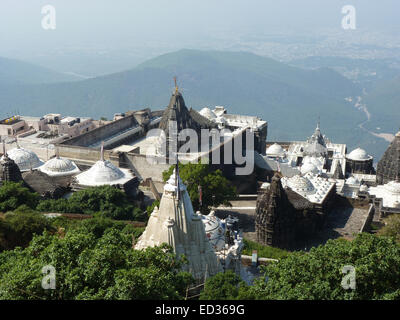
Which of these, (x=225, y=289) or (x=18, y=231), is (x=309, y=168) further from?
(x=225, y=289)

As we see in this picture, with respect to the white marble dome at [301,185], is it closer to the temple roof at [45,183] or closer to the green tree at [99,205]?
the green tree at [99,205]

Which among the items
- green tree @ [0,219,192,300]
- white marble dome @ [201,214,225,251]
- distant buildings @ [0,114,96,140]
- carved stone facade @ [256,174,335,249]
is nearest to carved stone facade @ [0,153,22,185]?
distant buildings @ [0,114,96,140]

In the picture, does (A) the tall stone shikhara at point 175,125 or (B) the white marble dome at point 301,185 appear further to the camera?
(A) the tall stone shikhara at point 175,125

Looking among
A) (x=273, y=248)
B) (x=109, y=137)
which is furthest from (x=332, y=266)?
(x=109, y=137)

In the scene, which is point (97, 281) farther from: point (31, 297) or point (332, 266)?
point (332, 266)

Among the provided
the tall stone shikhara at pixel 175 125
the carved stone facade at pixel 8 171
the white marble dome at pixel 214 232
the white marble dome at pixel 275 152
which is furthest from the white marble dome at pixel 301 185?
the carved stone facade at pixel 8 171

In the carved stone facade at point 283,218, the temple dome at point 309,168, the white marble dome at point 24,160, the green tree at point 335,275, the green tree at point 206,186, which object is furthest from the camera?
the temple dome at point 309,168

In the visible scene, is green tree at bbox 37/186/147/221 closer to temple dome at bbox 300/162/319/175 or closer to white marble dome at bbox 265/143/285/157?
temple dome at bbox 300/162/319/175

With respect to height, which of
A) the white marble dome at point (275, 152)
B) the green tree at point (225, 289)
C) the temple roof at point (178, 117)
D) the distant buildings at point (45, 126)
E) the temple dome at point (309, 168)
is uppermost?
the temple roof at point (178, 117)
